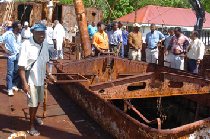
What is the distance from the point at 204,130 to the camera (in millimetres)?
4961

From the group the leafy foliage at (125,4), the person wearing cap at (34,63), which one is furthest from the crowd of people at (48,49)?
the leafy foliage at (125,4)

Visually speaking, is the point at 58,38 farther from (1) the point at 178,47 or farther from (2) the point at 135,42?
(1) the point at 178,47

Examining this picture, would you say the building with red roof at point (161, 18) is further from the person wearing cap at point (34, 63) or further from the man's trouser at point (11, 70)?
the person wearing cap at point (34, 63)

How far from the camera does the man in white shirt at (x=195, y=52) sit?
11.5 m

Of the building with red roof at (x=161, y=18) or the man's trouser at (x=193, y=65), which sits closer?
the man's trouser at (x=193, y=65)

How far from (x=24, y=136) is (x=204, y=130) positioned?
2.52 meters

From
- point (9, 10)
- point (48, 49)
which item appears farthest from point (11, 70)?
point (9, 10)

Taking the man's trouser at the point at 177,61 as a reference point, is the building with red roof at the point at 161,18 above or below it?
above

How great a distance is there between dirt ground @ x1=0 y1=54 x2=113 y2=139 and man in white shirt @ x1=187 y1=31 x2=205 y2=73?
4554 millimetres

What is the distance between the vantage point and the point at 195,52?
38.1 ft

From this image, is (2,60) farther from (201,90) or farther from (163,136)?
(163,136)

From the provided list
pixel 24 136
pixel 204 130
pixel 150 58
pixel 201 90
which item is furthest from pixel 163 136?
pixel 150 58

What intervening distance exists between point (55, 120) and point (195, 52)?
5967 mm

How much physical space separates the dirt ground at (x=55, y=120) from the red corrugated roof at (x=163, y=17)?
2841 cm
